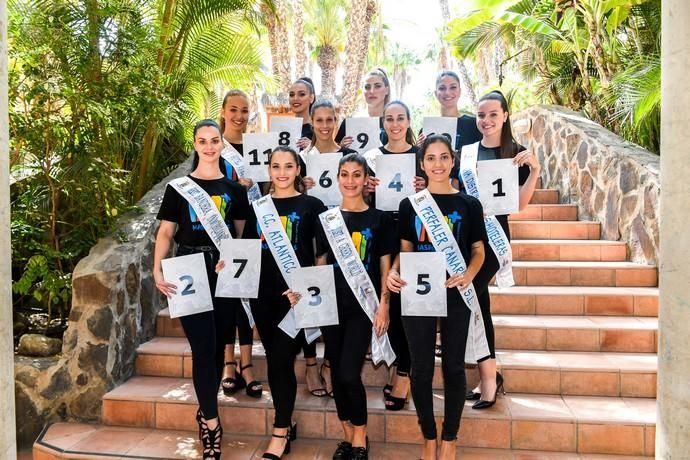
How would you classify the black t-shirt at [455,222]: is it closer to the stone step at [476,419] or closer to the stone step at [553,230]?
the stone step at [476,419]

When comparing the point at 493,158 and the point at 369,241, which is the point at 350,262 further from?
the point at 493,158

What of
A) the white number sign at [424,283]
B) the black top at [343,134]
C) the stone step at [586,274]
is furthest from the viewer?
the stone step at [586,274]

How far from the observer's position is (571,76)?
974 centimetres

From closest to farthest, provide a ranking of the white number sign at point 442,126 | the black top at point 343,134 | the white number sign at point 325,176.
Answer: the white number sign at point 325,176 → the white number sign at point 442,126 → the black top at point 343,134

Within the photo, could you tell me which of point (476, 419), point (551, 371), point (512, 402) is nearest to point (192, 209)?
point (476, 419)

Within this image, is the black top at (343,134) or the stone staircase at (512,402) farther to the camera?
the black top at (343,134)

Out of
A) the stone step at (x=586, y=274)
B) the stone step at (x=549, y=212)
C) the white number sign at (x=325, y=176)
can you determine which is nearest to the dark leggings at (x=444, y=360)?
the white number sign at (x=325, y=176)

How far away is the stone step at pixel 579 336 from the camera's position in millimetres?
4402

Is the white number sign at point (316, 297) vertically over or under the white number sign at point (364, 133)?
under

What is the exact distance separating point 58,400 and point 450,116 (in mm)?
3761

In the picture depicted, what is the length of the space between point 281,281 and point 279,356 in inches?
17.9

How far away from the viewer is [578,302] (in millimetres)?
4930

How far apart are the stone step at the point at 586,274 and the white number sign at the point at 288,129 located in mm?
2536

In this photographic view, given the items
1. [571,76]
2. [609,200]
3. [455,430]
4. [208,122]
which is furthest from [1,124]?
[571,76]
